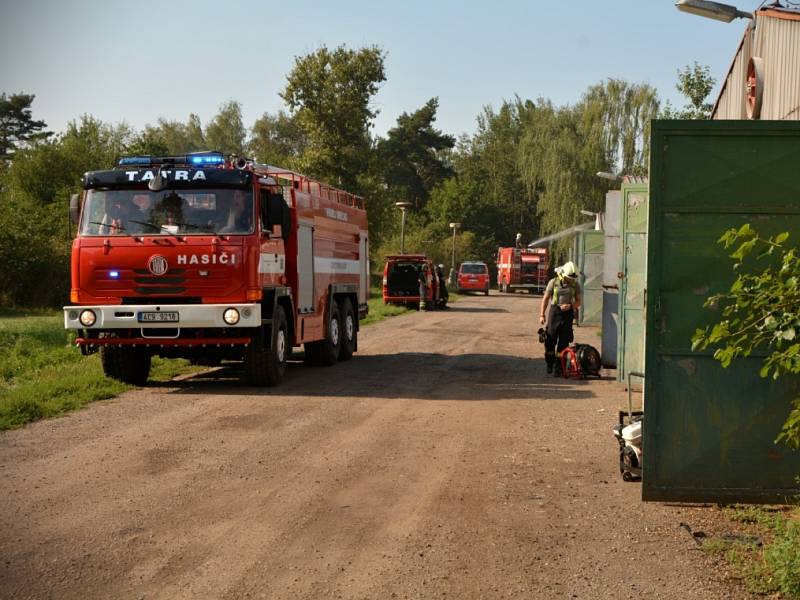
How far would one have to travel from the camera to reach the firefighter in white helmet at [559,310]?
16000 millimetres

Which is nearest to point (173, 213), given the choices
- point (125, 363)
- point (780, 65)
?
point (125, 363)

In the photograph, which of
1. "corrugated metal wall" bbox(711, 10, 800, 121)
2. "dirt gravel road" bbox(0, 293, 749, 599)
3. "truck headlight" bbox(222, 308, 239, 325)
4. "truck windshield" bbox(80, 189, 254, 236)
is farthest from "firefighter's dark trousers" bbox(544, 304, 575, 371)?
"truck headlight" bbox(222, 308, 239, 325)

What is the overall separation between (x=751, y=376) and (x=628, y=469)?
155cm

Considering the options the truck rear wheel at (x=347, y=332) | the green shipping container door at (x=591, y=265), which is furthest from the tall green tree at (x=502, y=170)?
the truck rear wheel at (x=347, y=332)

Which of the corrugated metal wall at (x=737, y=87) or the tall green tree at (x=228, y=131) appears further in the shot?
the tall green tree at (x=228, y=131)

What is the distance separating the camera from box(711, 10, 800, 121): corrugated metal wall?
570 inches

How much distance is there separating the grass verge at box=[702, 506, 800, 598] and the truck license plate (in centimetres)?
824

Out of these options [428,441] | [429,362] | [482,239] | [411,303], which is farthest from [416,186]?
[428,441]

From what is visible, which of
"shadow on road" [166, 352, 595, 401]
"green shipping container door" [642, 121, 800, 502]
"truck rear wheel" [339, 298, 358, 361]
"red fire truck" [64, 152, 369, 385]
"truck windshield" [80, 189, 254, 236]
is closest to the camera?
"green shipping container door" [642, 121, 800, 502]

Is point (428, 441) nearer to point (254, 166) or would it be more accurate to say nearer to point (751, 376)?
point (751, 376)

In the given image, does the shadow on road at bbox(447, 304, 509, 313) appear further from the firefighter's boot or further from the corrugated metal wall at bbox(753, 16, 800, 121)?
the corrugated metal wall at bbox(753, 16, 800, 121)

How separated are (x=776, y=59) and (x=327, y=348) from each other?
28.3 feet

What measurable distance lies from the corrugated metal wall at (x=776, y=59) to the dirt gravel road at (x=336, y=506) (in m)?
5.50

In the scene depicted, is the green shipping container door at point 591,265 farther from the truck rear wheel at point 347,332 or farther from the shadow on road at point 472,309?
the shadow on road at point 472,309
